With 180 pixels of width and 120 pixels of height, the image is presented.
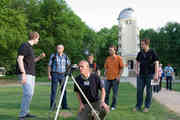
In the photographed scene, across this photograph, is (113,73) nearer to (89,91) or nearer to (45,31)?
(89,91)

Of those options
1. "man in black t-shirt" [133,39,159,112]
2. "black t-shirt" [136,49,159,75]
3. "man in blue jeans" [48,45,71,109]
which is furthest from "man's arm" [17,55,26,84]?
"black t-shirt" [136,49,159,75]

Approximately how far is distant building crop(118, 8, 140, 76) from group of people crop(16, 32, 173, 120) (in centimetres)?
4095

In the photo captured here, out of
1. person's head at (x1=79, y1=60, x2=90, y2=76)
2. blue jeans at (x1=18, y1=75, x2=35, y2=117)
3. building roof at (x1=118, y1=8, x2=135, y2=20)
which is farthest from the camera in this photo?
building roof at (x1=118, y1=8, x2=135, y2=20)

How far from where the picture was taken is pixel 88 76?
4.82 m

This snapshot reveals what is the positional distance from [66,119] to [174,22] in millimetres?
52032

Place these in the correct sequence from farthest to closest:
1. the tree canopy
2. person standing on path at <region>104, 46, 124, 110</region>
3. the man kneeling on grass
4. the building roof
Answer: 1. the building roof
2. the tree canopy
3. person standing on path at <region>104, 46, 124, 110</region>
4. the man kneeling on grass

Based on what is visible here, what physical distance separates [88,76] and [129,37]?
45.3 metres

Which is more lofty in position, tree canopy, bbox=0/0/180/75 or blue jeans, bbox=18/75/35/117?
tree canopy, bbox=0/0/180/75

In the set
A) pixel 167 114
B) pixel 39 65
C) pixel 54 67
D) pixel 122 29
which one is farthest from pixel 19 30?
pixel 167 114

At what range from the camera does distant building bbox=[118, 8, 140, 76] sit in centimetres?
4875

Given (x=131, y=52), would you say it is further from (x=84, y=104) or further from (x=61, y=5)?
(x=84, y=104)

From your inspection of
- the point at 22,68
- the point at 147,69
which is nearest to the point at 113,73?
the point at 147,69

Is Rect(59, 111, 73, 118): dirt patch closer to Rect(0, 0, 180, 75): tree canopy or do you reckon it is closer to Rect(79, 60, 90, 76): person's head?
Rect(79, 60, 90, 76): person's head

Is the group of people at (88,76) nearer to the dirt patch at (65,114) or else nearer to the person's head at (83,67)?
the person's head at (83,67)
